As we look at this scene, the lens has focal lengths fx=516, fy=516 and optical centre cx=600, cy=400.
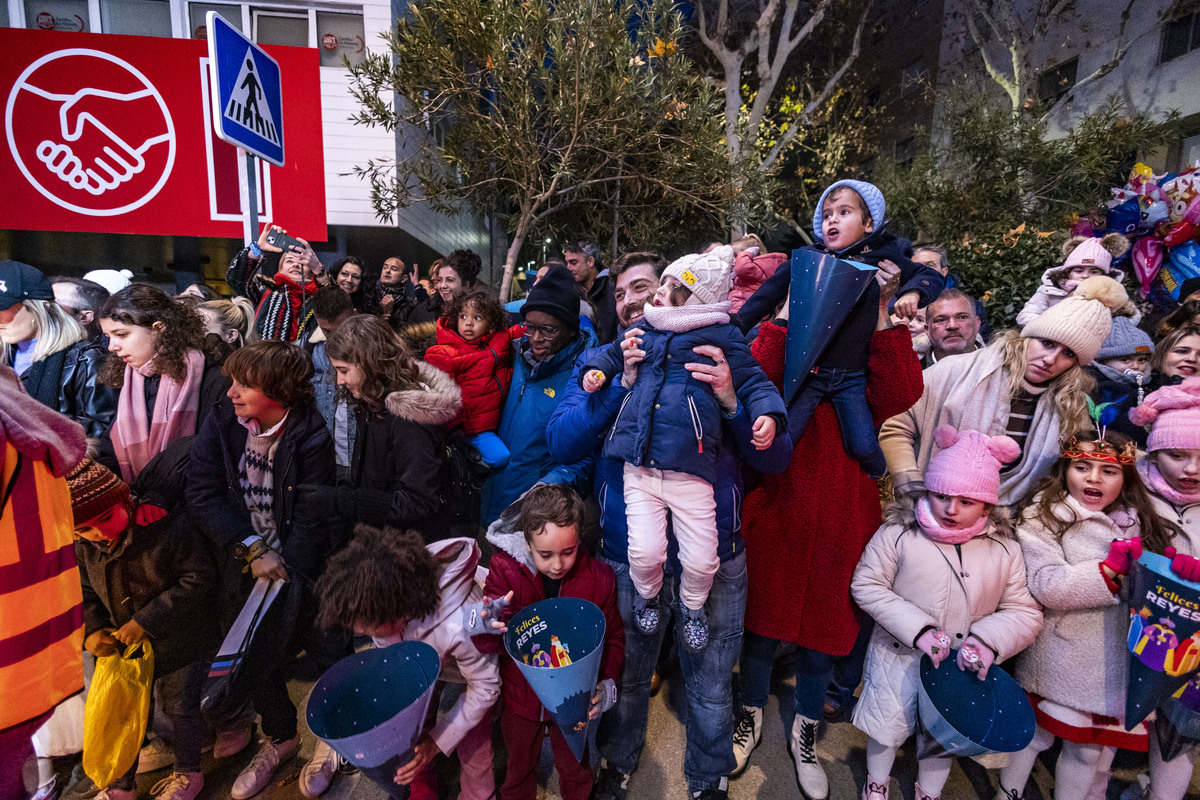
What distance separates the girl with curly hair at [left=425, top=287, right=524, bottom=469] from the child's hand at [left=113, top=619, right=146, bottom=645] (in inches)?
62.1

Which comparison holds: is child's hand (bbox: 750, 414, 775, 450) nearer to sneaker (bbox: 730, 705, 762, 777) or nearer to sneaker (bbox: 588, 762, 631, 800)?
sneaker (bbox: 730, 705, 762, 777)

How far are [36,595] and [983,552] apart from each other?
3.28m

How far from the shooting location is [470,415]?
3.04m

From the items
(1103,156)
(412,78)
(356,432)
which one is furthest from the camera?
(1103,156)

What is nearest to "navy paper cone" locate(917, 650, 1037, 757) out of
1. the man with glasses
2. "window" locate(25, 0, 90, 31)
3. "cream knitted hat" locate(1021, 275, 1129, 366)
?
"cream knitted hat" locate(1021, 275, 1129, 366)

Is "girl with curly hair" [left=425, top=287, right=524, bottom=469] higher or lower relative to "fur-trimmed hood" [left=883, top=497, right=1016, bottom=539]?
higher

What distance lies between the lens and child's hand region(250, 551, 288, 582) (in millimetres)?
2275

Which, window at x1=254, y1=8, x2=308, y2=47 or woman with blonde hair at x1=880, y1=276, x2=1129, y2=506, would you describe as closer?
woman with blonde hair at x1=880, y1=276, x2=1129, y2=506

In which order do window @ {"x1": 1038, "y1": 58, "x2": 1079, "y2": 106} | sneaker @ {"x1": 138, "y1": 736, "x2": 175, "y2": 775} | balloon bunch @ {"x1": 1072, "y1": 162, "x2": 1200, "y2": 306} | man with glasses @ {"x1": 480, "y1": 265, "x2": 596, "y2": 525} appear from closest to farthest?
1. sneaker @ {"x1": 138, "y1": 736, "x2": 175, "y2": 775}
2. man with glasses @ {"x1": 480, "y1": 265, "x2": 596, "y2": 525}
3. balloon bunch @ {"x1": 1072, "y1": 162, "x2": 1200, "y2": 306}
4. window @ {"x1": 1038, "y1": 58, "x2": 1079, "y2": 106}

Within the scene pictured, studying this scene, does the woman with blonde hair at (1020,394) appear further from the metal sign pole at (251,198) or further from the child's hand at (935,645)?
the metal sign pole at (251,198)

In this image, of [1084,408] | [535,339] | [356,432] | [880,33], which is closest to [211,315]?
[356,432]

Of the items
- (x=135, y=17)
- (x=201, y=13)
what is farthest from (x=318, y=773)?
(x=135, y=17)

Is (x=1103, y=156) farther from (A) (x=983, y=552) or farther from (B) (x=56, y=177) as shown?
(B) (x=56, y=177)

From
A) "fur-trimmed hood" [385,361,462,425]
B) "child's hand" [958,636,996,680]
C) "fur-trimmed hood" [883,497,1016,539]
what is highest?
"fur-trimmed hood" [385,361,462,425]
